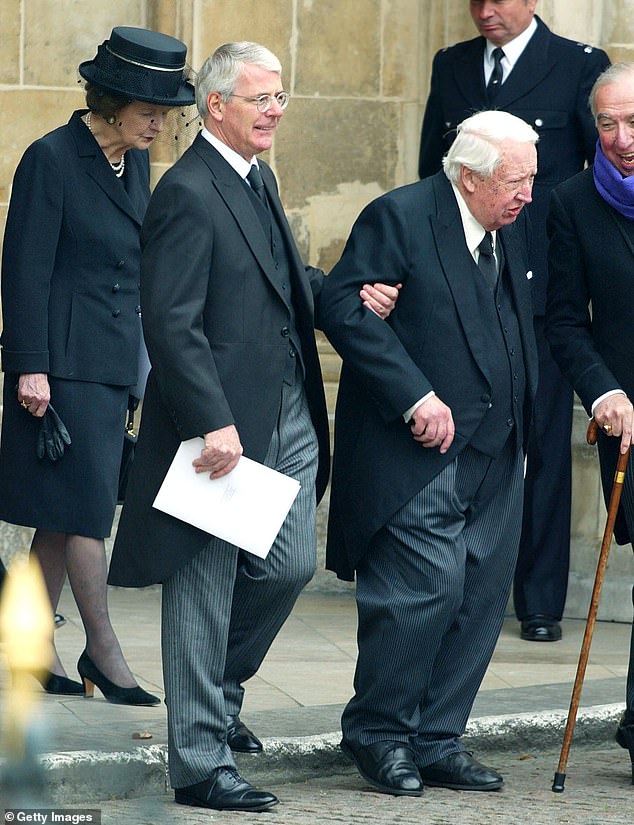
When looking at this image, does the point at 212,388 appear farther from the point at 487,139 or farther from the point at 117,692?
the point at 117,692

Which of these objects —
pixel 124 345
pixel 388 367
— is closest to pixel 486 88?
pixel 124 345

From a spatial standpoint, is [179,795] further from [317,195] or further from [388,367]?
[317,195]

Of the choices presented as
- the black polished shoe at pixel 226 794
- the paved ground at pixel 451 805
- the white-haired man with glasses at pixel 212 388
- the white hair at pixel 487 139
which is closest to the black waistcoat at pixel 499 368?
the white hair at pixel 487 139

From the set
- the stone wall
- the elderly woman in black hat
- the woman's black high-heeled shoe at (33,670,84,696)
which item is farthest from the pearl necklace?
the stone wall

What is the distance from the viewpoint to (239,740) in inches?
159

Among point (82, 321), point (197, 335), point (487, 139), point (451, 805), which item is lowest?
point (451, 805)

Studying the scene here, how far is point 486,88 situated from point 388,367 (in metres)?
2.59

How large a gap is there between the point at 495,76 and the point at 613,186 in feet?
6.72

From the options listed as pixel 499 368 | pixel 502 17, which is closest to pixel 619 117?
pixel 499 368

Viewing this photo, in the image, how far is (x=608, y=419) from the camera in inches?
159

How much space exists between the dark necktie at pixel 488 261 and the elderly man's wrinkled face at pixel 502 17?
2.20m

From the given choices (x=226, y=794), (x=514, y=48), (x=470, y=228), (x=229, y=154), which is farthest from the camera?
(x=514, y=48)

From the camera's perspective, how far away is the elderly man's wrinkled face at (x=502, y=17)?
5914 millimetres

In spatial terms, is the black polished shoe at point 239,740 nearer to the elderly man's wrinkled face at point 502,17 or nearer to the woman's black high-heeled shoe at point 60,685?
the woman's black high-heeled shoe at point 60,685
